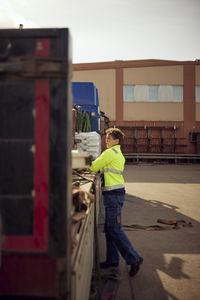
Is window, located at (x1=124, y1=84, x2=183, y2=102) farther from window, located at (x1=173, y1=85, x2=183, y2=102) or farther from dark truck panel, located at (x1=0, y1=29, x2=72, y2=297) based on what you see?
dark truck panel, located at (x1=0, y1=29, x2=72, y2=297)

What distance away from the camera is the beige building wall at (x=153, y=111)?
67.9 feet

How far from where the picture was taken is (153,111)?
2070cm

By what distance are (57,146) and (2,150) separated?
312 millimetres

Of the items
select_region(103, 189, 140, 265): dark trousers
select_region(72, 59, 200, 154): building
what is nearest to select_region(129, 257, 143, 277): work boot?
select_region(103, 189, 140, 265): dark trousers

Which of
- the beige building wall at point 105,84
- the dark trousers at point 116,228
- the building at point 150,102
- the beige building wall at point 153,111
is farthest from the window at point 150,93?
the dark trousers at point 116,228

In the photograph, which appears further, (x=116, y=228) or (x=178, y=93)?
(x=178, y=93)

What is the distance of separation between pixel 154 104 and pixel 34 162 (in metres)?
20.7

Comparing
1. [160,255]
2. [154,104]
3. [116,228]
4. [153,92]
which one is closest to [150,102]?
[154,104]

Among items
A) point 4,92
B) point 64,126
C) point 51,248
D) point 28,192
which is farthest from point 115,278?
point 4,92

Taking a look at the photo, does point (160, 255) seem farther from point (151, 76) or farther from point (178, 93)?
point (178, 93)

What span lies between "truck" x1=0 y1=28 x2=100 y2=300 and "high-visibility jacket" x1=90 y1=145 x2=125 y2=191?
1.90 meters

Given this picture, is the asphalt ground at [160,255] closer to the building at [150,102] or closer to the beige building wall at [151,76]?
the building at [150,102]

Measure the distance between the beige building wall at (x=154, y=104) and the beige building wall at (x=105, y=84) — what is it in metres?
1.22

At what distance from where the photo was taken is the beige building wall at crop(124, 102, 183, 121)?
20688 millimetres
